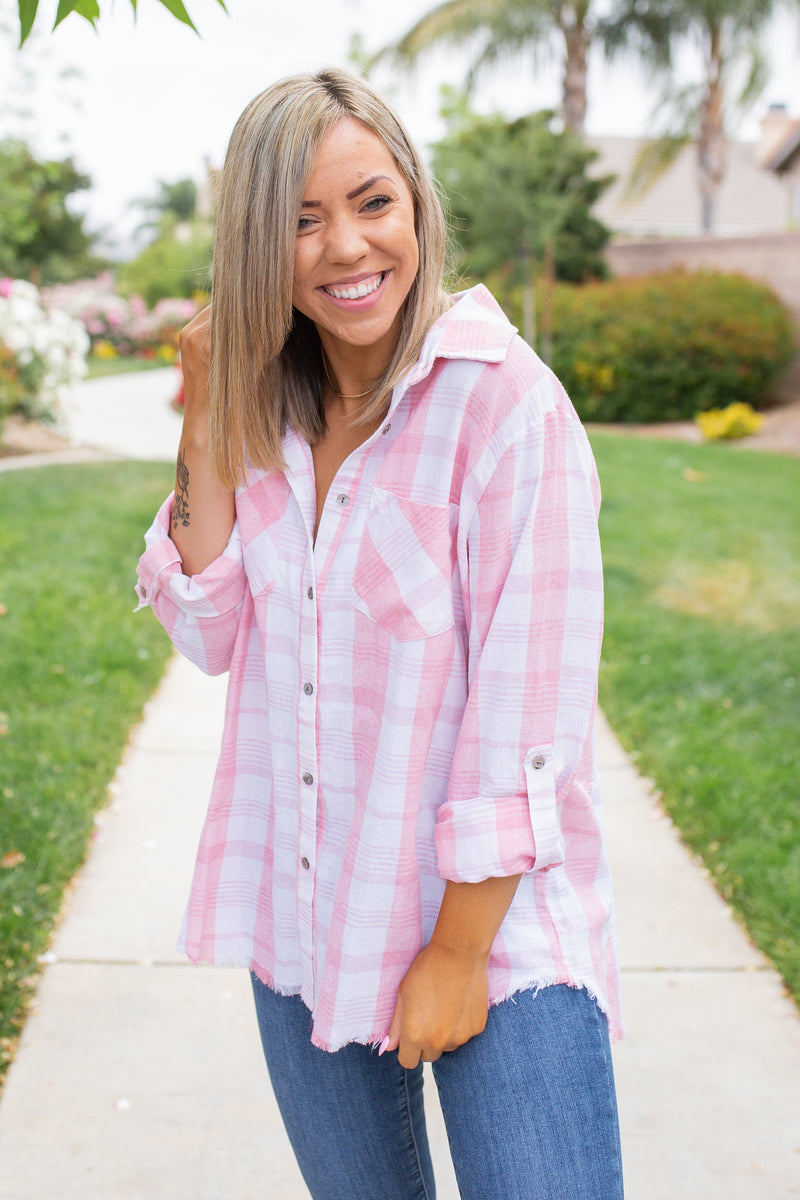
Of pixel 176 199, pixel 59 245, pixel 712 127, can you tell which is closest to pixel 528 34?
pixel 712 127

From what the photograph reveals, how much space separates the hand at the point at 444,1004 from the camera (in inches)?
52.7

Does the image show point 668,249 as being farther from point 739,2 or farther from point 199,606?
point 199,606

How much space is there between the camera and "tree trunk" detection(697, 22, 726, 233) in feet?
80.6

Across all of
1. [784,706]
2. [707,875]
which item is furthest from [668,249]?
[707,875]

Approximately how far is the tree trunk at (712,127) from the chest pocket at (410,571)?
26211 millimetres

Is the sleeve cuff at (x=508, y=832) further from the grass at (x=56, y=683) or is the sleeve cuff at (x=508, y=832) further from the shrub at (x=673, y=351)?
the shrub at (x=673, y=351)

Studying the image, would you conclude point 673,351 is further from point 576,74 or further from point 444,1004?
point 444,1004

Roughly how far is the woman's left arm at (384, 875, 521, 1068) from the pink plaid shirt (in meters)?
0.04

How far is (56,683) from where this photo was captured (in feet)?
16.0

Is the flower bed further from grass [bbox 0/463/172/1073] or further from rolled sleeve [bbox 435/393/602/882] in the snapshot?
rolled sleeve [bbox 435/393/602/882]

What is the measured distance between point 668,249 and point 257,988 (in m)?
19.1

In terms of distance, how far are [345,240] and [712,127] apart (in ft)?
87.7

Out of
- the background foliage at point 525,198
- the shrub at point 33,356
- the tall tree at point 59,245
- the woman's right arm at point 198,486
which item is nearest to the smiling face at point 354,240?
the woman's right arm at point 198,486

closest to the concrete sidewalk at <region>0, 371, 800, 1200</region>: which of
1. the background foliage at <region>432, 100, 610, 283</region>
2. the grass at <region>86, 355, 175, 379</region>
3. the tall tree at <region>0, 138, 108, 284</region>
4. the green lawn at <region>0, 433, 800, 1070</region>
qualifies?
the green lawn at <region>0, 433, 800, 1070</region>
